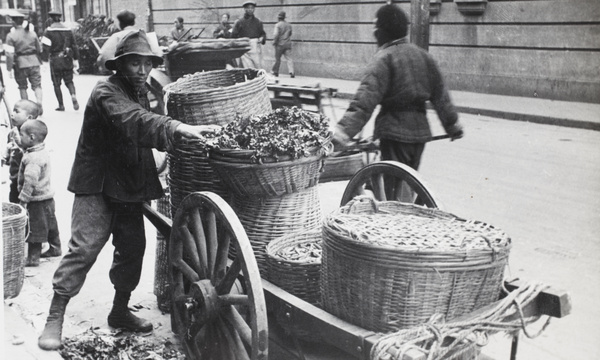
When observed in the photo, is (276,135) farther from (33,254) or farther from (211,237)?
(33,254)

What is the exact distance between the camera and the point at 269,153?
3.41m

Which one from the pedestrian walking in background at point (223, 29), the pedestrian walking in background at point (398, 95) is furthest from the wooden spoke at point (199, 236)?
the pedestrian walking in background at point (223, 29)

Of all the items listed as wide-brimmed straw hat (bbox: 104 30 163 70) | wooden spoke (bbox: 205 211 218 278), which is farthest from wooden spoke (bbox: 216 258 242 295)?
wide-brimmed straw hat (bbox: 104 30 163 70)

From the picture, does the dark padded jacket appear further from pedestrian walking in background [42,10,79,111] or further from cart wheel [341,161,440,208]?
pedestrian walking in background [42,10,79,111]

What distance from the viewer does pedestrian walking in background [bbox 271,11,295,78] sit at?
1969cm

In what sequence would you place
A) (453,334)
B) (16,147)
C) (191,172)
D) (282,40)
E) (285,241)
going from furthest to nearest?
(282,40) < (16,147) < (191,172) < (285,241) < (453,334)

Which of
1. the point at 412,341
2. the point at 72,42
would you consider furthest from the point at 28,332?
the point at 72,42

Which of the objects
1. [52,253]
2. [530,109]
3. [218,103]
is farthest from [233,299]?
[530,109]

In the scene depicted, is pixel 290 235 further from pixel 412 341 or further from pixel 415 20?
pixel 415 20

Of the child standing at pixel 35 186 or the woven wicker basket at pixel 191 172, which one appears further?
the child standing at pixel 35 186

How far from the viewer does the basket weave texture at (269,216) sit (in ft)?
12.0

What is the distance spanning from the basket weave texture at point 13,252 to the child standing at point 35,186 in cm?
72

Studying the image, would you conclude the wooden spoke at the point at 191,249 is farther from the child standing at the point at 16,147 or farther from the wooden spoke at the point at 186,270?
the child standing at the point at 16,147

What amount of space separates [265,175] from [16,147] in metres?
3.57
